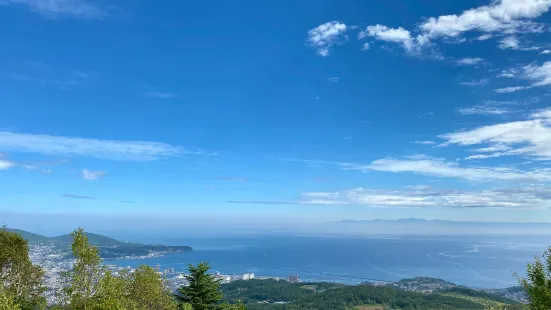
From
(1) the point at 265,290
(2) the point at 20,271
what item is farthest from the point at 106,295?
(1) the point at 265,290

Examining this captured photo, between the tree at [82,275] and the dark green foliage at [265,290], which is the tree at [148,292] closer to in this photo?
the tree at [82,275]

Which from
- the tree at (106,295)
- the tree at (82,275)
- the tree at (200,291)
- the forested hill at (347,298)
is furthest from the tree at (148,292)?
the forested hill at (347,298)

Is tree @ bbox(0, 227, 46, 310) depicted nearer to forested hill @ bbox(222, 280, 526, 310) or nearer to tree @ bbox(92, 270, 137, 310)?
tree @ bbox(92, 270, 137, 310)

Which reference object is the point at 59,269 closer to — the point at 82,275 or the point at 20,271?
the point at 20,271

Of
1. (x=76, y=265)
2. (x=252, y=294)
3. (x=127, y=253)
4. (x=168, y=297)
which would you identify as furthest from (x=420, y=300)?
(x=127, y=253)

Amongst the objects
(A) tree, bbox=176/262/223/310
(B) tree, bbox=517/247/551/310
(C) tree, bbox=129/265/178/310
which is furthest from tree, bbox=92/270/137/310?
(B) tree, bbox=517/247/551/310

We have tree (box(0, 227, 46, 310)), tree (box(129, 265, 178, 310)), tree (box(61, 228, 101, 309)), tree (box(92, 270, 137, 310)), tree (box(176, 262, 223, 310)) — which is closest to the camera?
tree (box(92, 270, 137, 310))
